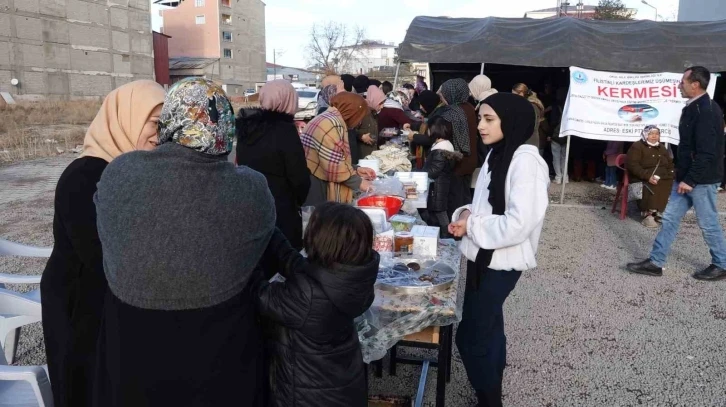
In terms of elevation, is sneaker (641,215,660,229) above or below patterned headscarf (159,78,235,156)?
below

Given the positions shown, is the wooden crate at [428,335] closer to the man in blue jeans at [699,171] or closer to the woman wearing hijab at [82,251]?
the woman wearing hijab at [82,251]

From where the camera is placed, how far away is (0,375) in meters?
2.16

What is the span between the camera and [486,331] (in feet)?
8.95

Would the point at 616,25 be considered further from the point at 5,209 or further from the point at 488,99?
the point at 5,209

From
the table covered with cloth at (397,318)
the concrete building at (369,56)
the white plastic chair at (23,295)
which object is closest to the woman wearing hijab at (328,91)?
the white plastic chair at (23,295)

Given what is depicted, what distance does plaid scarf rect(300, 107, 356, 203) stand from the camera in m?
4.19

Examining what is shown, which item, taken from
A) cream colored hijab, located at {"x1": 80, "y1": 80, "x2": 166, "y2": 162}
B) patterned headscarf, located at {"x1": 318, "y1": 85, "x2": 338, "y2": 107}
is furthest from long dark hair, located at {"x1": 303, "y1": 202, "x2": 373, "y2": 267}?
patterned headscarf, located at {"x1": 318, "y1": 85, "x2": 338, "y2": 107}

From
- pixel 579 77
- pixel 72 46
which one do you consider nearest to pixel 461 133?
pixel 579 77

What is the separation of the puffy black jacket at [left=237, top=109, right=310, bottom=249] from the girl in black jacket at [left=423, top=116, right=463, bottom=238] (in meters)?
2.10

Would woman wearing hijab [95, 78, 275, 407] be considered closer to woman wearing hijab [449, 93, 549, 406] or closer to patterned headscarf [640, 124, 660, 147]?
woman wearing hijab [449, 93, 549, 406]

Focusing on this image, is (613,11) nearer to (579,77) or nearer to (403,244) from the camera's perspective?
(579,77)

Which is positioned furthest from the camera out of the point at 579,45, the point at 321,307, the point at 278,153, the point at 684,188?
the point at 579,45

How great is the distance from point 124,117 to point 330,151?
212 cm

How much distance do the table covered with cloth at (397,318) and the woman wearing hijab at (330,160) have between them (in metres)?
1.95
